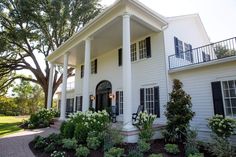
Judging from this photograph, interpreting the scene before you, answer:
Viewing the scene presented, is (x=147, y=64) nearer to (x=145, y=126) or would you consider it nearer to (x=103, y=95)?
(x=145, y=126)

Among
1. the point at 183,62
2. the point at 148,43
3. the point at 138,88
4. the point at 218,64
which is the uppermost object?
the point at 148,43

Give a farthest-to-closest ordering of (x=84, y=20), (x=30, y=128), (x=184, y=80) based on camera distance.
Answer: (x=84, y=20) < (x=30, y=128) < (x=184, y=80)

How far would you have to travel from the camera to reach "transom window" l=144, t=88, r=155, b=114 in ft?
31.3

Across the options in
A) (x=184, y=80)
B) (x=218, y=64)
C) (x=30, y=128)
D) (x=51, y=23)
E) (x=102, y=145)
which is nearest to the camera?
(x=102, y=145)

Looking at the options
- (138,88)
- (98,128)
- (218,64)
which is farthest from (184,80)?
(98,128)

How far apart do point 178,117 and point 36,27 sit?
1575cm

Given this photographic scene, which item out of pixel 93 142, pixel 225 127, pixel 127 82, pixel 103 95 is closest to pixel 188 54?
pixel 127 82

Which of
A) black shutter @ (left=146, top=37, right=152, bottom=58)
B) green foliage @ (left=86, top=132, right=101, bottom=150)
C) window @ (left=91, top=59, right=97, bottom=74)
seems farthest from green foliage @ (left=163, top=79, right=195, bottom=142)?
window @ (left=91, top=59, right=97, bottom=74)

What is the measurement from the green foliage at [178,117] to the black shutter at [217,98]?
106 cm

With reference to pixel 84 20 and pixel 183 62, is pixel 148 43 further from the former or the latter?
pixel 84 20

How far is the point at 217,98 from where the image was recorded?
7371 mm

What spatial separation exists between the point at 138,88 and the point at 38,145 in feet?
19.4

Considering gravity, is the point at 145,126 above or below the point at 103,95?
below

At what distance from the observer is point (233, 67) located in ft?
23.3
